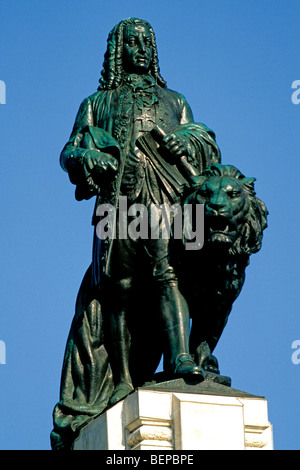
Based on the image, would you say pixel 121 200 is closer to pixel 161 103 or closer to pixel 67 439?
pixel 161 103

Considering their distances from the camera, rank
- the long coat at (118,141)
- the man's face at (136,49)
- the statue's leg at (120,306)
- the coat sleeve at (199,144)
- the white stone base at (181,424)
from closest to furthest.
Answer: the white stone base at (181,424), the statue's leg at (120,306), the long coat at (118,141), the coat sleeve at (199,144), the man's face at (136,49)

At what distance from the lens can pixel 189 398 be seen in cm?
1736

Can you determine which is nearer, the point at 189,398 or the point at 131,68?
the point at 189,398

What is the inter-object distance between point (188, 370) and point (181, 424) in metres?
0.66

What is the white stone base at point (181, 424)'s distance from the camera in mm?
17188

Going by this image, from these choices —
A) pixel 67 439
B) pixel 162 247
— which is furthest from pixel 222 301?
pixel 67 439

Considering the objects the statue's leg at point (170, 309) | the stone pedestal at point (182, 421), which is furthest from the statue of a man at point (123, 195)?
the stone pedestal at point (182, 421)

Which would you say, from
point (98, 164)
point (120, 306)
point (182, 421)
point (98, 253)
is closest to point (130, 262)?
point (98, 253)

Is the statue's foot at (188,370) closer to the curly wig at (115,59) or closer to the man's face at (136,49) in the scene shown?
the curly wig at (115,59)

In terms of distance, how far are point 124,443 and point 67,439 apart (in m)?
1.10

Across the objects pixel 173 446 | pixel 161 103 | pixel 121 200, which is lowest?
pixel 173 446

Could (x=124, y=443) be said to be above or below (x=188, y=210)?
below

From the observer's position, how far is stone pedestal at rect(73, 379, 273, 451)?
1720 cm

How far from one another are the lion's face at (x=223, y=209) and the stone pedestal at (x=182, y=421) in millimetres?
1481
